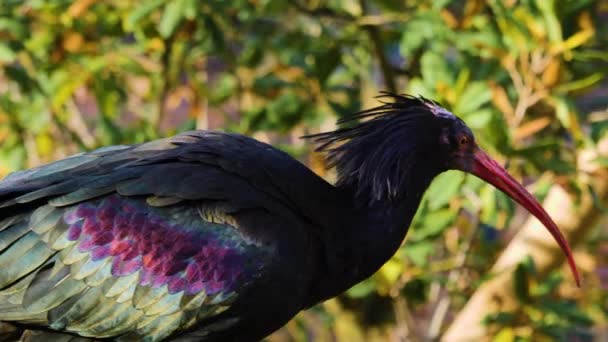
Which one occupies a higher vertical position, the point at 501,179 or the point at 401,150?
the point at 401,150

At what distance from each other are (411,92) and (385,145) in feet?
3.88

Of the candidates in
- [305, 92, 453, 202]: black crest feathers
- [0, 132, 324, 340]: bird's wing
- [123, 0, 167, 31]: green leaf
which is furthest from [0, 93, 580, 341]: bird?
[123, 0, 167, 31]: green leaf

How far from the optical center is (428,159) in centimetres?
462

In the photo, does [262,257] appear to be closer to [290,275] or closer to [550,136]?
[290,275]

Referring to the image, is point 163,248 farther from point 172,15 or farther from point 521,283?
point 521,283

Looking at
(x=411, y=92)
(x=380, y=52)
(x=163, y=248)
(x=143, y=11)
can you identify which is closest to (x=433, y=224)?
(x=411, y=92)

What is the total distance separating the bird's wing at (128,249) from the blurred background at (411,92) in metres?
1.42

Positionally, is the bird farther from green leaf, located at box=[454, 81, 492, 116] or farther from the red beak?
green leaf, located at box=[454, 81, 492, 116]

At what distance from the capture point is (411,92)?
18.7 ft

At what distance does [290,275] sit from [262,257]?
0.36 feet

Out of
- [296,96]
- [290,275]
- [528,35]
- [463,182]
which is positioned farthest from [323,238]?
[296,96]

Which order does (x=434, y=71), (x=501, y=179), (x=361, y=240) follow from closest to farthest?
(x=361, y=240) → (x=501, y=179) → (x=434, y=71)

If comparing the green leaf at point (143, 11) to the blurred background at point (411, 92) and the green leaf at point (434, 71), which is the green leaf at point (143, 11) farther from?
the green leaf at point (434, 71)

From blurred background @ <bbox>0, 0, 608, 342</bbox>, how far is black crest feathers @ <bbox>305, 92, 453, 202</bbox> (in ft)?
2.84
